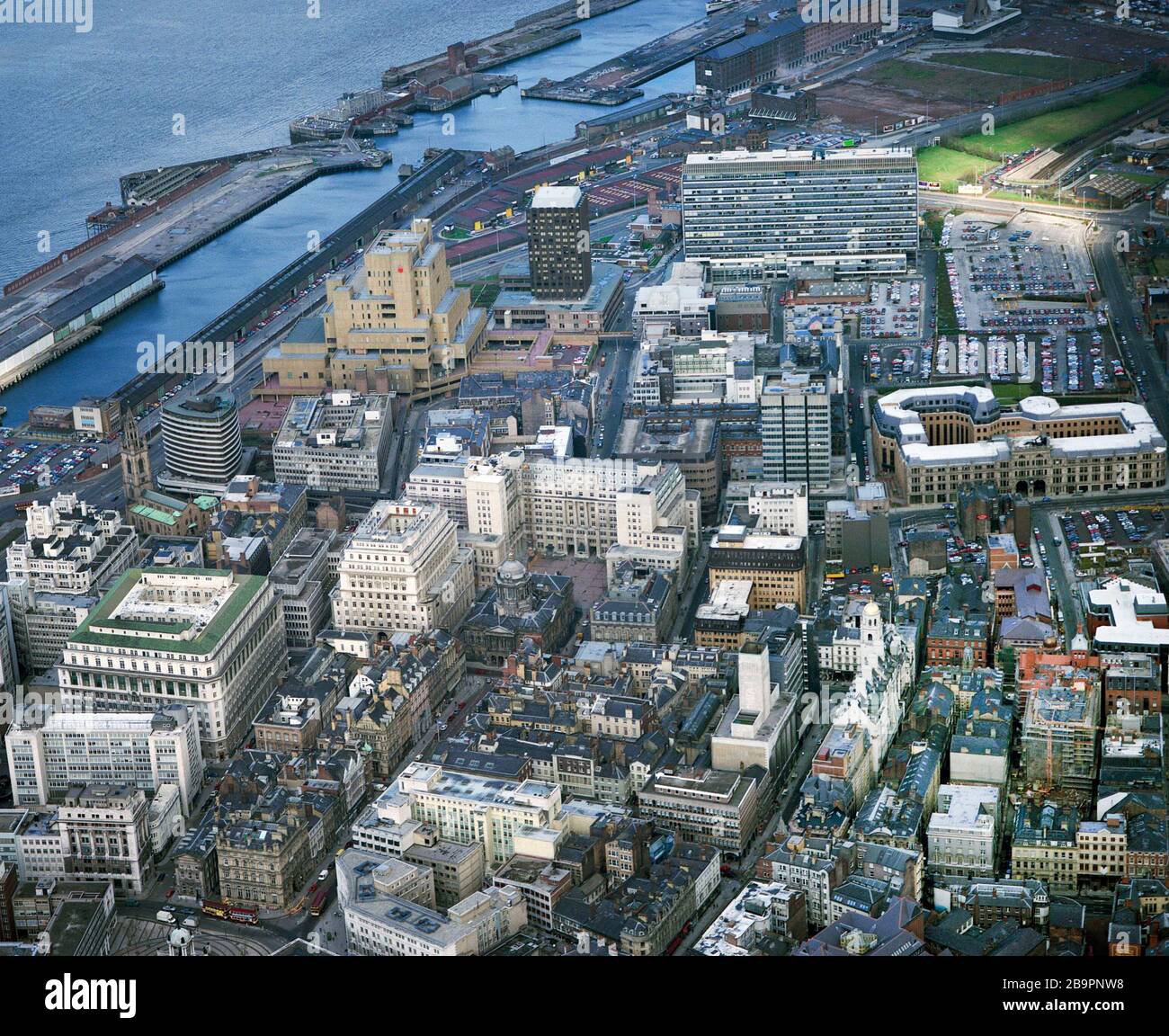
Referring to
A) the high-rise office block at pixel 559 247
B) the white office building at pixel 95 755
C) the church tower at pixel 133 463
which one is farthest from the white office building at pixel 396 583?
the high-rise office block at pixel 559 247

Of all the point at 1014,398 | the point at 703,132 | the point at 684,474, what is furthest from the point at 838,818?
the point at 703,132

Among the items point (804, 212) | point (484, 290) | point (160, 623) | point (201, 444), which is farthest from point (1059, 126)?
point (160, 623)

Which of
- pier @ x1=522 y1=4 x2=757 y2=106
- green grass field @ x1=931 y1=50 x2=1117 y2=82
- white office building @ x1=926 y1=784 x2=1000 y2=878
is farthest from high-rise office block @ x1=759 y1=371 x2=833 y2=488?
pier @ x1=522 y1=4 x2=757 y2=106

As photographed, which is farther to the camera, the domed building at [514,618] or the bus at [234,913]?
the domed building at [514,618]

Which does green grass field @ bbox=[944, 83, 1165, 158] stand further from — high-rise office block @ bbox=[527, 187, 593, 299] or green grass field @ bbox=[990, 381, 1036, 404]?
green grass field @ bbox=[990, 381, 1036, 404]
